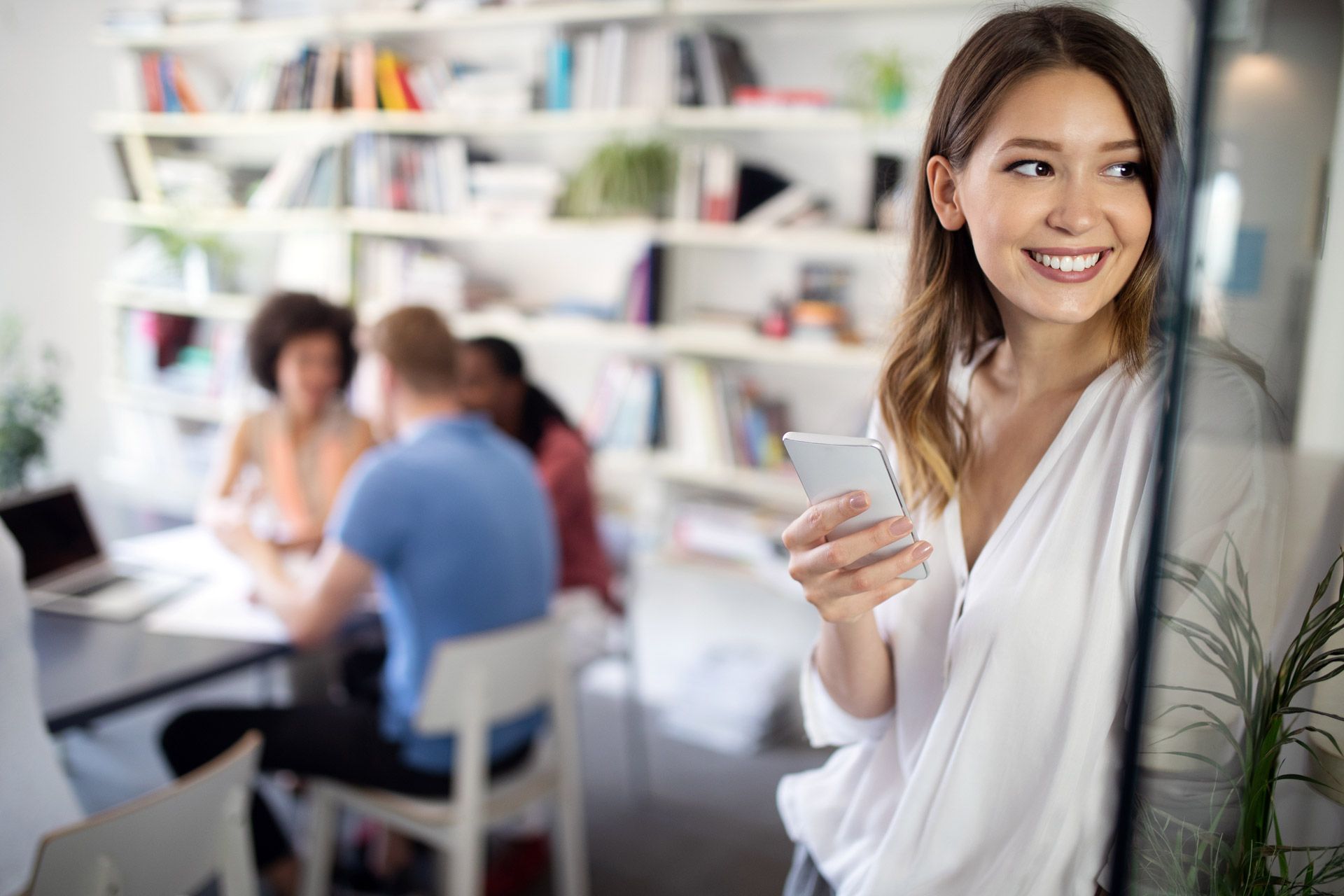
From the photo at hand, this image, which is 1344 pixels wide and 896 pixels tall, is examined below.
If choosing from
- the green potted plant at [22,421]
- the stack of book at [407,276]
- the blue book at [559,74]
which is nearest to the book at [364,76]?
the stack of book at [407,276]

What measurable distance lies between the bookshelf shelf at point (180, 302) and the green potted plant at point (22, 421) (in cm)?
160

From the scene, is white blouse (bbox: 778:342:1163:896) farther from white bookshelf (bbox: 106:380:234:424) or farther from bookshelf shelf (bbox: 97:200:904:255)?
white bookshelf (bbox: 106:380:234:424)

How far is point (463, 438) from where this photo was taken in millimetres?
2213

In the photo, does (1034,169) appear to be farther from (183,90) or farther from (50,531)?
(183,90)

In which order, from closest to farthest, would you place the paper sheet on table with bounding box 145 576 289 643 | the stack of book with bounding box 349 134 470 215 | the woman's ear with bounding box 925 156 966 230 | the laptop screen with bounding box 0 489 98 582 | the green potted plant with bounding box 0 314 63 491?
the woman's ear with bounding box 925 156 966 230, the paper sheet on table with bounding box 145 576 289 643, the laptop screen with bounding box 0 489 98 582, the green potted plant with bounding box 0 314 63 491, the stack of book with bounding box 349 134 470 215

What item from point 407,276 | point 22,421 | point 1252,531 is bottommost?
point 22,421

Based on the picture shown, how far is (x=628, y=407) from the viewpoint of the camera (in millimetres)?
3518

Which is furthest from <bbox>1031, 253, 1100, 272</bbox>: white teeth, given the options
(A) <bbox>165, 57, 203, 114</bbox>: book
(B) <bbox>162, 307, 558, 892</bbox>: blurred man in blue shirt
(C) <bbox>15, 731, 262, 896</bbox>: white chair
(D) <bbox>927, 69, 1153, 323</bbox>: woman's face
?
(A) <bbox>165, 57, 203, 114</bbox>: book

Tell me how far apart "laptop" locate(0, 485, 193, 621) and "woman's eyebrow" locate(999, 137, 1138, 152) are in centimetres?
192

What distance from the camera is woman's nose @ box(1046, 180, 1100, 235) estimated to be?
780 mm

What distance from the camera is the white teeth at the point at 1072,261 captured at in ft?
2.62

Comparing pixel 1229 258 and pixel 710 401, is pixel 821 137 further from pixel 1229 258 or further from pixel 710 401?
pixel 1229 258

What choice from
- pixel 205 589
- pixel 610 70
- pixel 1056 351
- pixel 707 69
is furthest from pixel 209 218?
pixel 1056 351

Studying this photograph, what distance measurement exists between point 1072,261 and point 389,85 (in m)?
3.51
